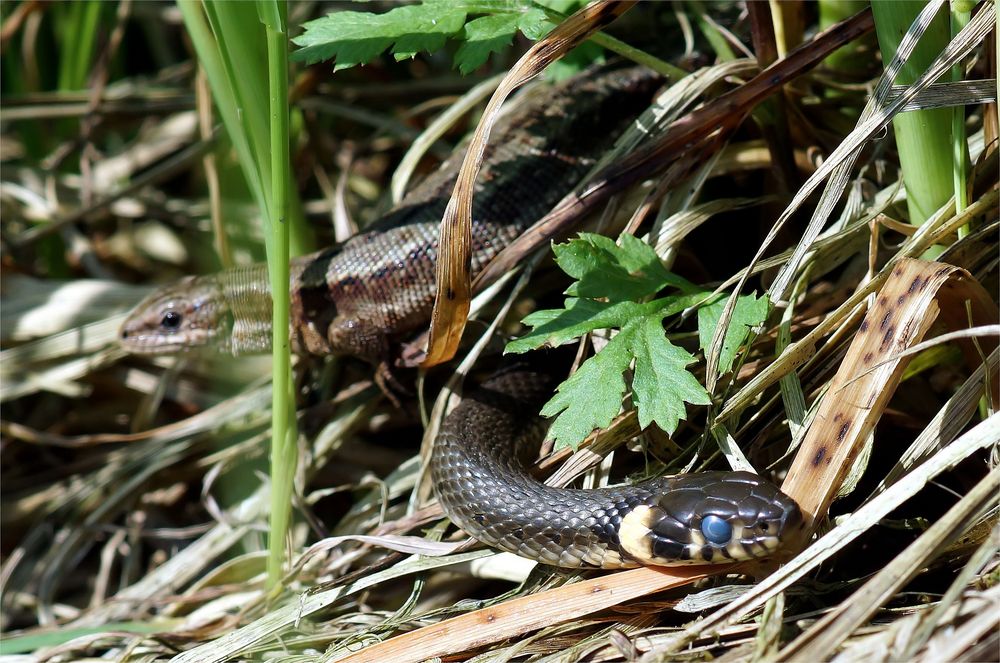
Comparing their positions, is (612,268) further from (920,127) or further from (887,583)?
(887,583)

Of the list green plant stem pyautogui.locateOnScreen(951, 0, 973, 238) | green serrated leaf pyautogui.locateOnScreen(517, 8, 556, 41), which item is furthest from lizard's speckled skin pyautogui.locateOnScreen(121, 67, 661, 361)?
green plant stem pyautogui.locateOnScreen(951, 0, 973, 238)

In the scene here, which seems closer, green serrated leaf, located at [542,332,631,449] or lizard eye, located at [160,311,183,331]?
green serrated leaf, located at [542,332,631,449]

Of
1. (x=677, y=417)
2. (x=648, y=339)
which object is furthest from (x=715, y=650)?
(x=648, y=339)

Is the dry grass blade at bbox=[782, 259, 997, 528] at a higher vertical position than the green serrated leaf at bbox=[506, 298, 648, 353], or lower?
lower

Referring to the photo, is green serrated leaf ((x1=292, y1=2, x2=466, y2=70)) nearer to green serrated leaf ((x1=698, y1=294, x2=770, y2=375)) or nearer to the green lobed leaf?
the green lobed leaf

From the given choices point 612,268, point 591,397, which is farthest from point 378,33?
point 591,397

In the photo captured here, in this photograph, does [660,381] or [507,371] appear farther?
[507,371]

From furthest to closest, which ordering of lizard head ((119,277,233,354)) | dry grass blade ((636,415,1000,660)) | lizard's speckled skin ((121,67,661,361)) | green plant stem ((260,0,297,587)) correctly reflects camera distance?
lizard head ((119,277,233,354)) → lizard's speckled skin ((121,67,661,361)) → green plant stem ((260,0,297,587)) → dry grass blade ((636,415,1000,660))

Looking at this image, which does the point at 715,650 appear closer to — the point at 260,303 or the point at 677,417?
the point at 677,417
